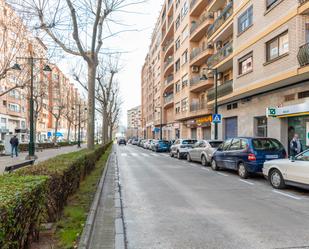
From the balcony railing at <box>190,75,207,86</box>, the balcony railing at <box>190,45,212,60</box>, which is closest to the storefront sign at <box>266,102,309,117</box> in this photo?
the balcony railing at <box>190,75,207,86</box>

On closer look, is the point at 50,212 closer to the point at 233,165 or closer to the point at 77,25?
the point at 233,165

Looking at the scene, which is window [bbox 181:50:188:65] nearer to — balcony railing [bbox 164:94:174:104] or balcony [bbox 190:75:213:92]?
balcony [bbox 190:75:213:92]

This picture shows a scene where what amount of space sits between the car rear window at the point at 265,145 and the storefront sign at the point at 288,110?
3852mm

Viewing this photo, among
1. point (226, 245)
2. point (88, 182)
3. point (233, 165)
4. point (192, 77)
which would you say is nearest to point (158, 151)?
point (192, 77)

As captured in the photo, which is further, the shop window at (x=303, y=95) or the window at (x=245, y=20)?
the window at (x=245, y=20)

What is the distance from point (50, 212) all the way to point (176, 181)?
635cm

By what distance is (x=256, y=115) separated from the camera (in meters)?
19.2

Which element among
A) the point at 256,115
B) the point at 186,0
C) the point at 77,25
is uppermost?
the point at 186,0

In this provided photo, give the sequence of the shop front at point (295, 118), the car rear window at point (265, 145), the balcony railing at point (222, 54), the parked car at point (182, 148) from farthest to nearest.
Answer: the balcony railing at point (222, 54), the parked car at point (182, 148), the shop front at point (295, 118), the car rear window at point (265, 145)

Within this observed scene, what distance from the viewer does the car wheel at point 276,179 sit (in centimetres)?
901

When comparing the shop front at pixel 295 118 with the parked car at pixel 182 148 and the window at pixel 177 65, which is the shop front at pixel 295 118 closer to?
the parked car at pixel 182 148

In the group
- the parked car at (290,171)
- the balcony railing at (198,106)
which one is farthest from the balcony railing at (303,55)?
the balcony railing at (198,106)

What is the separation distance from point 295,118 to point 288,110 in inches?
36.3

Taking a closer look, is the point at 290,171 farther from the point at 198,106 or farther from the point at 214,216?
the point at 198,106
